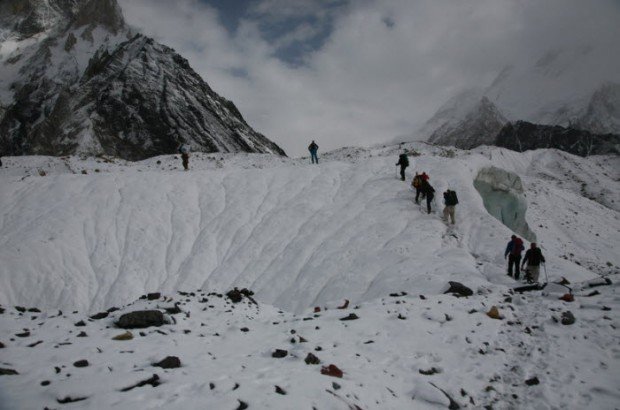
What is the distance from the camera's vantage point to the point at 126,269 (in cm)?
1980

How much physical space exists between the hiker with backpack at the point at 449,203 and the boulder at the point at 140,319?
1593 centimetres

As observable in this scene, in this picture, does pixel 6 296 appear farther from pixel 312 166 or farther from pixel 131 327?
pixel 312 166

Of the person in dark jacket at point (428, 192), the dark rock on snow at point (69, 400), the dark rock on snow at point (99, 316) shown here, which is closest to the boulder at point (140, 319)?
the dark rock on snow at point (99, 316)

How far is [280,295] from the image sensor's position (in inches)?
709

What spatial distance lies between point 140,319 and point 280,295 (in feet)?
27.4

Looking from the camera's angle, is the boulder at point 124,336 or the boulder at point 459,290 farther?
the boulder at point 459,290

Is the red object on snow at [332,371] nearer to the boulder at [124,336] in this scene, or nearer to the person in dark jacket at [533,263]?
the boulder at [124,336]

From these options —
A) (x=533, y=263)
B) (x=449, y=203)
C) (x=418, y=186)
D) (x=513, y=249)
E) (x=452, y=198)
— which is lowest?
(x=533, y=263)

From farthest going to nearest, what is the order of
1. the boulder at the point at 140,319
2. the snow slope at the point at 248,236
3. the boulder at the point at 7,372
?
the snow slope at the point at 248,236
the boulder at the point at 140,319
the boulder at the point at 7,372

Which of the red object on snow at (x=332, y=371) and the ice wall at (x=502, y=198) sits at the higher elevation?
the ice wall at (x=502, y=198)

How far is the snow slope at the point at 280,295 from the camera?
7020 millimetres

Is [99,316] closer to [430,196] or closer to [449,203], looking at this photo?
[449,203]

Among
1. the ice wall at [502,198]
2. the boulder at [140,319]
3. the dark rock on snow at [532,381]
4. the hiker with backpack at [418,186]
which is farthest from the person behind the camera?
the ice wall at [502,198]

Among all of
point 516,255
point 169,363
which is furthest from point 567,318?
point 169,363
